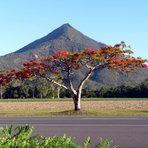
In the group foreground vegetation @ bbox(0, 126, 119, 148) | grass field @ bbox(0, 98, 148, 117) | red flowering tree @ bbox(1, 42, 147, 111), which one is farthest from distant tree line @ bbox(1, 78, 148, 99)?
foreground vegetation @ bbox(0, 126, 119, 148)

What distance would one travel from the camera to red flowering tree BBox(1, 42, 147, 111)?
3203 cm

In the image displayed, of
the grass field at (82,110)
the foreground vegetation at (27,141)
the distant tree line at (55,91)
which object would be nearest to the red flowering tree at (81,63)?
the grass field at (82,110)

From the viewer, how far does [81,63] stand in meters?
32.7

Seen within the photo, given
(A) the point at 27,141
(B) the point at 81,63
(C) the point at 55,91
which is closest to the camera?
(A) the point at 27,141

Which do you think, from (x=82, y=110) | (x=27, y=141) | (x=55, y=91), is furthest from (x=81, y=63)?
(x=55, y=91)

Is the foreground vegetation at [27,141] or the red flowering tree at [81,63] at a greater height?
the red flowering tree at [81,63]

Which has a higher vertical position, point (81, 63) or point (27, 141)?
point (81, 63)

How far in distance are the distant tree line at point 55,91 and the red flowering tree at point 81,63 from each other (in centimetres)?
6325

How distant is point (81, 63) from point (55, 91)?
89514 millimetres

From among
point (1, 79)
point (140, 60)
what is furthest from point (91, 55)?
point (1, 79)

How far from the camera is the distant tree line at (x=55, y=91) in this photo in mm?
99312

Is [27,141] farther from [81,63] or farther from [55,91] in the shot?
[55,91]

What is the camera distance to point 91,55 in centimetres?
3195

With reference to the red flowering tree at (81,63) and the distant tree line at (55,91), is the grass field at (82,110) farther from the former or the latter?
the distant tree line at (55,91)
